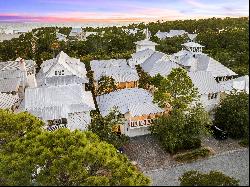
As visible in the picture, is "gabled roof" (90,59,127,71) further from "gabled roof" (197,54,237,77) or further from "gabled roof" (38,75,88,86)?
"gabled roof" (197,54,237,77)

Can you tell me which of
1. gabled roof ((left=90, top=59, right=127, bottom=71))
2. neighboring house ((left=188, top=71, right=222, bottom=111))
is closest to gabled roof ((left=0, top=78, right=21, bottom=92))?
gabled roof ((left=90, top=59, right=127, bottom=71))

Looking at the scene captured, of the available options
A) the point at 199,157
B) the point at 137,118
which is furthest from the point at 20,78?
the point at 199,157

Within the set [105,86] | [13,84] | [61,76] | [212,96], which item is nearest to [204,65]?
[212,96]

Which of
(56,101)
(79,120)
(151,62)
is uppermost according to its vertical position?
(151,62)

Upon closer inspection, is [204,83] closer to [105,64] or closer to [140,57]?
[105,64]

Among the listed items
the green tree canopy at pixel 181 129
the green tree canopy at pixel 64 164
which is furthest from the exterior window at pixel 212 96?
the green tree canopy at pixel 64 164

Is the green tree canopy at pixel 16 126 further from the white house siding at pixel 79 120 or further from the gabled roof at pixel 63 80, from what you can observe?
the gabled roof at pixel 63 80
